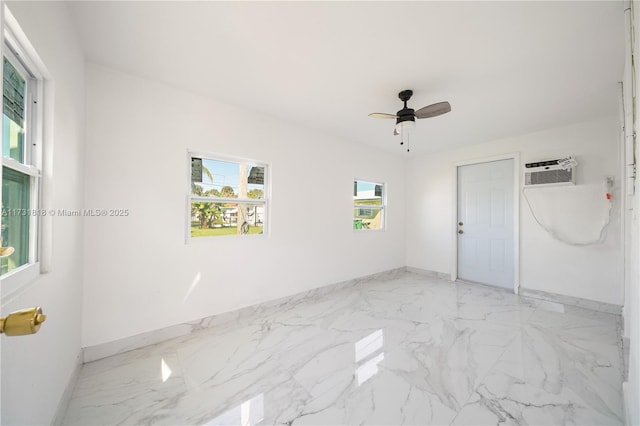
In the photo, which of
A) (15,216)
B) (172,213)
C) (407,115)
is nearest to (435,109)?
(407,115)

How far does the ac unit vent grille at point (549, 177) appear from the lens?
3.42 meters

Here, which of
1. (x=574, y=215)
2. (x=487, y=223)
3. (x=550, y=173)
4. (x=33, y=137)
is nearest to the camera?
(x=33, y=137)

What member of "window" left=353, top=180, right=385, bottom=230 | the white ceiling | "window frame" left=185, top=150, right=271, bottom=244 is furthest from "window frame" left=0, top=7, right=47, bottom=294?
"window" left=353, top=180, right=385, bottom=230

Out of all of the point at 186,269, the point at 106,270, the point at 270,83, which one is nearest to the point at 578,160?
the point at 270,83

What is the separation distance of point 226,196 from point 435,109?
2.38m

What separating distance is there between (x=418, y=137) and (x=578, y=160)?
6.84 feet

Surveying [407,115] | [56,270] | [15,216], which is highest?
[407,115]

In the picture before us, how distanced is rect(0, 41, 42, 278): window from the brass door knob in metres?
0.73

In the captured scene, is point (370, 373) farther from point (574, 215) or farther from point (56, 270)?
point (574, 215)

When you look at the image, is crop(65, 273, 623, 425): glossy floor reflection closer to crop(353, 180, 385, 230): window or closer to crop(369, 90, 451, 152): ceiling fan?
crop(353, 180, 385, 230): window

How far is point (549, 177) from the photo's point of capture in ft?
11.8

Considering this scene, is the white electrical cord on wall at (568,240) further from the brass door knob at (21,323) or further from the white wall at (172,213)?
the brass door knob at (21,323)

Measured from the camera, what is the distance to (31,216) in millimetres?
1347

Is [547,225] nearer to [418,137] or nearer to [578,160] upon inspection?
[578,160]
